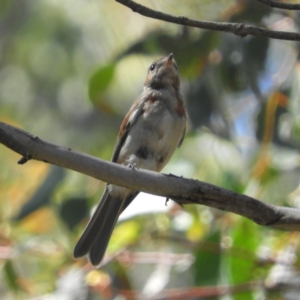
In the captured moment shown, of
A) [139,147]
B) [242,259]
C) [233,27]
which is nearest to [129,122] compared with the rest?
[139,147]

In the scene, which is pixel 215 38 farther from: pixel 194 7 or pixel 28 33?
pixel 28 33

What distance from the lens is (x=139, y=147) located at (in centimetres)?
415

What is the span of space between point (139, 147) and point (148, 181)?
162cm

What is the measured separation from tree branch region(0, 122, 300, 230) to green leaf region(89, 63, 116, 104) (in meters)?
1.88

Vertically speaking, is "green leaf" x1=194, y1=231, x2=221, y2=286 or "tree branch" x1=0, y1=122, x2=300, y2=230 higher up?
"green leaf" x1=194, y1=231, x2=221, y2=286

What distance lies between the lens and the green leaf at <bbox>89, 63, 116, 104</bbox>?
14.4 feet

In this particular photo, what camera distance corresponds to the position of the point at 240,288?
13.9 feet

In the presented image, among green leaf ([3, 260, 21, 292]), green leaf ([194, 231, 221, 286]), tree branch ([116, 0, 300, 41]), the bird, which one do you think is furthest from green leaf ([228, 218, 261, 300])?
tree branch ([116, 0, 300, 41])

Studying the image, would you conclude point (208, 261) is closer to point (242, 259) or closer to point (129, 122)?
point (242, 259)

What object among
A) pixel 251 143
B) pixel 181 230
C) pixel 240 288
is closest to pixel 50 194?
pixel 181 230

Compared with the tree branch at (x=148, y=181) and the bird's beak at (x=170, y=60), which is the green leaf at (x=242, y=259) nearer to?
the bird's beak at (x=170, y=60)

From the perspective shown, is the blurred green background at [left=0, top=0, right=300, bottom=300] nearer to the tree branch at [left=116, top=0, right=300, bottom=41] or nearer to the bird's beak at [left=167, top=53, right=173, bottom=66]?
the bird's beak at [left=167, top=53, right=173, bottom=66]

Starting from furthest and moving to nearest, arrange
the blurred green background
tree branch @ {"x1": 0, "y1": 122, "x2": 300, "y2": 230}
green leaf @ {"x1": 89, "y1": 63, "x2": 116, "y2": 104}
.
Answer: green leaf @ {"x1": 89, "y1": 63, "x2": 116, "y2": 104}, the blurred green background, tree branch @ {"x1": 0, "y1": 122, "x2": 300, "y2": 230}

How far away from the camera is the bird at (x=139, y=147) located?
163 inches
